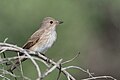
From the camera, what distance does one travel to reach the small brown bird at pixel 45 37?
24.3ft

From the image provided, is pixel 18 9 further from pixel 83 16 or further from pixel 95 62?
pixel 95 62

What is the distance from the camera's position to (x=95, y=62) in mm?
19078

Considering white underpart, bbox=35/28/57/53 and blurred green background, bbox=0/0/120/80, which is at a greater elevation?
blurred green background, bbox=0/0/120/80

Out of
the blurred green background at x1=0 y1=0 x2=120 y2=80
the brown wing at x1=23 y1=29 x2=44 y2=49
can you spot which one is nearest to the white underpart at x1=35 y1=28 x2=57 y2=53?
the brown wing at x1=23 y1=29 x2=44 y2=49

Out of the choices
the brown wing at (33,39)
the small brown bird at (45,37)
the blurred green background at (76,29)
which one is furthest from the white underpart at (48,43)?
the blurred green background at (76,29)

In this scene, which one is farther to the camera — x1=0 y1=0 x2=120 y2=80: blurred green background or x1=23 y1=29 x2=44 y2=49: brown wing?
x1=0 y1=0 x2=120 y2=80: blurred green background

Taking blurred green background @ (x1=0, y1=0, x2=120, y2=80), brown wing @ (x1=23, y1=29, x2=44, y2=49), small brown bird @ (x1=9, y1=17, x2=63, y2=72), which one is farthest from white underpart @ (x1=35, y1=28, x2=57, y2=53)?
blurred green background @ (x1=0, y1=0, x2=120, y2=80)

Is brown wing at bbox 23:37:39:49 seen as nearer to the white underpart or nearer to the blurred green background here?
the white underpart

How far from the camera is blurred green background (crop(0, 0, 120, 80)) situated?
14922 mm

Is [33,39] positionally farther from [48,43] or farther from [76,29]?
[76,29]

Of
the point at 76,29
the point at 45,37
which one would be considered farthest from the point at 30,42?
the point at 76,29

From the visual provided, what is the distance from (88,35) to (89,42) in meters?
0.20

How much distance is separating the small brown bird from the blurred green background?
4.94 meters

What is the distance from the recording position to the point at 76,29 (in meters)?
17.7
